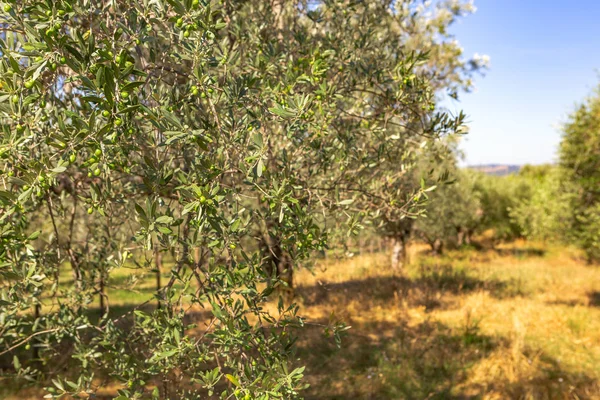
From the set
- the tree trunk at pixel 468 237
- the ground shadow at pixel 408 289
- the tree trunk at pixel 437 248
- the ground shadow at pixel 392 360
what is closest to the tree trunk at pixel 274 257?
the ground shadow at pixel 392 360

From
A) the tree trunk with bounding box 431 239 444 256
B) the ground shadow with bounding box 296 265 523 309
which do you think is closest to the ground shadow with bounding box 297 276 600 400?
the ground shadow with bounding box 296 265 523 309

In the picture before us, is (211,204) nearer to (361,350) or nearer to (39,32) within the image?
(39,32)

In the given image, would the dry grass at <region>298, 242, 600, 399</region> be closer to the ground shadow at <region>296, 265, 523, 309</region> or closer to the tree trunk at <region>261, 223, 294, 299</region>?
the ground shadow at <region>296, 265, 523, 309</region>

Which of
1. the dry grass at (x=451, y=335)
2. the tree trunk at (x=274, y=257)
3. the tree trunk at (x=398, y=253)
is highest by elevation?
the tree trunk at (x=274, y=257)

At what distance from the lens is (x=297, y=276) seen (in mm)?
16609

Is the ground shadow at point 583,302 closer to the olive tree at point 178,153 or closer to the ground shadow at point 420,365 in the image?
the ground shadow at point 420,365

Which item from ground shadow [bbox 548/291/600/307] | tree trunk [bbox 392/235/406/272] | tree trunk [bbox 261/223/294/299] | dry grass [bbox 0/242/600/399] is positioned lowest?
ground shadow [bbox 548/291/600/307]

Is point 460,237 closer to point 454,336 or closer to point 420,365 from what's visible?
point 454,336

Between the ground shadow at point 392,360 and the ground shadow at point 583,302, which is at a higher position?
the ground shadow at point 392,360

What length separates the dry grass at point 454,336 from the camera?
772 cm

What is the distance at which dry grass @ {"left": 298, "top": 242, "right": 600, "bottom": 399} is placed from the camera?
7723 mm

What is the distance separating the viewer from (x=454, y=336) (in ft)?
33.4

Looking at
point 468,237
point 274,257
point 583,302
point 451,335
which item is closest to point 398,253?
point 583,302

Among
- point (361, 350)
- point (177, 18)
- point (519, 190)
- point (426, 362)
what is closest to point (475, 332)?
point (426, 362)
